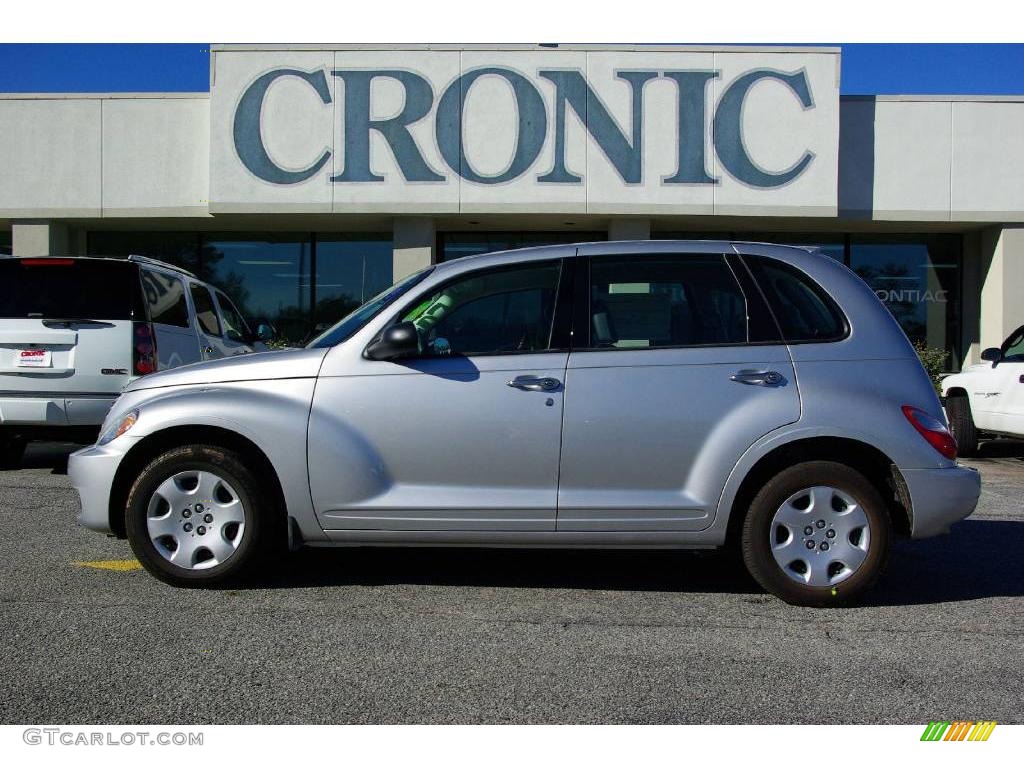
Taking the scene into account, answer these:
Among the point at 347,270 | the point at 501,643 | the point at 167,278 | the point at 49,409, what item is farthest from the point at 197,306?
the point at 347,270

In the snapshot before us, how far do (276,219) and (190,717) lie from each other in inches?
547

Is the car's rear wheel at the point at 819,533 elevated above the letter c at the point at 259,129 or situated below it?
below

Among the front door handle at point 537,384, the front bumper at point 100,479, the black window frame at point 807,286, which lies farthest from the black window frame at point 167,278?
the black window frame at point 807,286

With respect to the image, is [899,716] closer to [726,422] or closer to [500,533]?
[726,422]

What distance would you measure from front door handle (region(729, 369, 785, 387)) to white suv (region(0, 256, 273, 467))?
557 centimetres

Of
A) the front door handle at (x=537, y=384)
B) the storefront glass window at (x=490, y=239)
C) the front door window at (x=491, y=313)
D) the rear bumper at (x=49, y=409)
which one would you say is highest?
the storefront glass window at (x=490, y=239)

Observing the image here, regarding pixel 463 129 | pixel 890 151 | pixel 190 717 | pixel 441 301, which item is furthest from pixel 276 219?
pixel 190 717

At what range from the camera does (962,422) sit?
1119 cm

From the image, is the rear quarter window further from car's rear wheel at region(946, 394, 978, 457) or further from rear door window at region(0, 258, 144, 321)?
car's rear wheel at region(946, 394, 978, 457)

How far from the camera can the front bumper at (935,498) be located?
4.70 metres

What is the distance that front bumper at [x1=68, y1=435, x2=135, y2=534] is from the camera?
16.2ft

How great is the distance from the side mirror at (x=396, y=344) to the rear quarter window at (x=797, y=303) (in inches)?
69.6

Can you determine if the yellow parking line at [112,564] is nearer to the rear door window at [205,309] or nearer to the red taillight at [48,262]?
the red taillight at [48,262]
